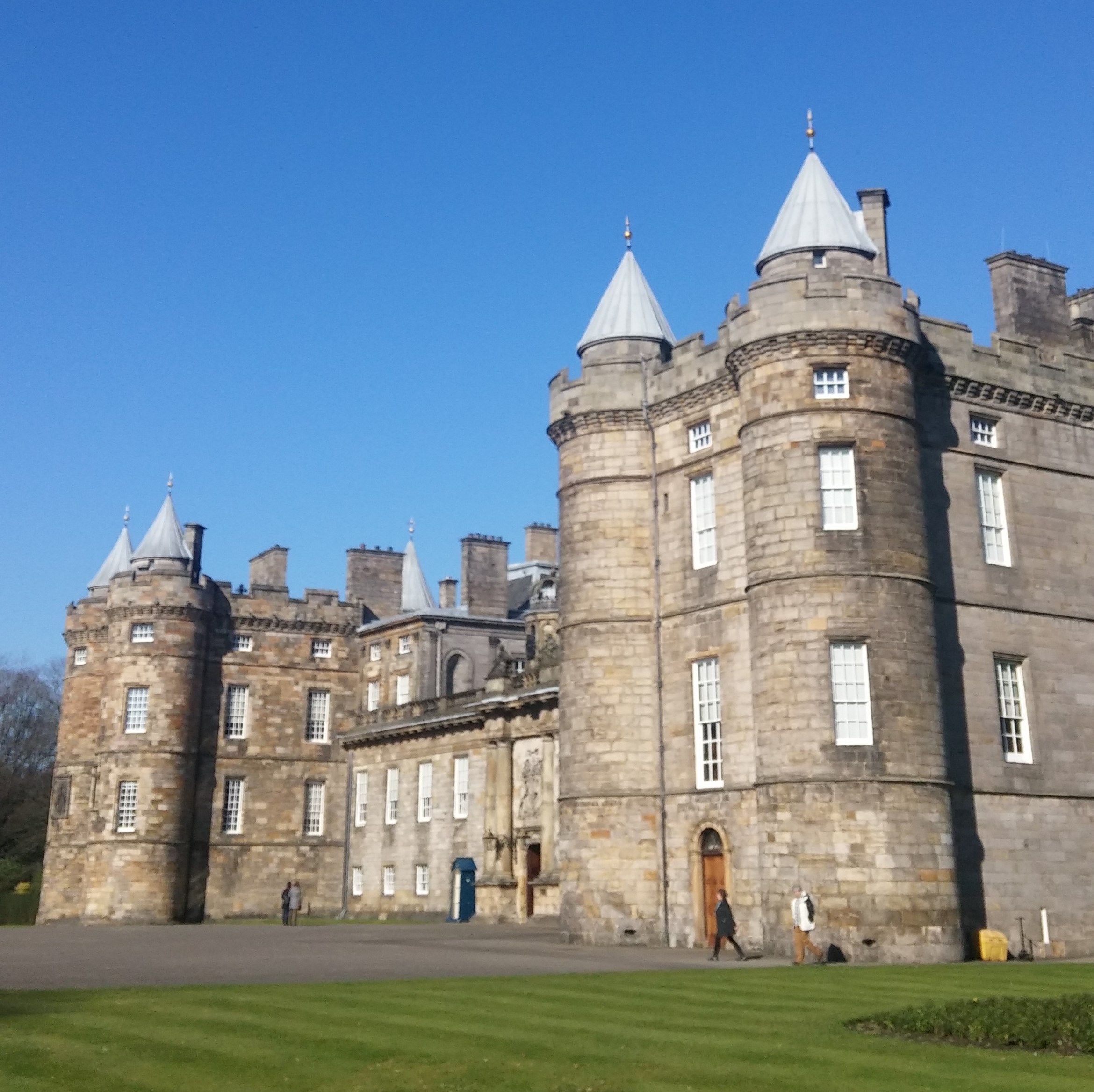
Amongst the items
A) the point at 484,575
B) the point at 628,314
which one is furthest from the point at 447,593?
the point at 628,314

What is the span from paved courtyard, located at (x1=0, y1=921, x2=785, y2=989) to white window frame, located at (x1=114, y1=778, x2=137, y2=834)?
1069 cm

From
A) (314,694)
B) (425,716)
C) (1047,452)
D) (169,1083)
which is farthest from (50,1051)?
(314,694)

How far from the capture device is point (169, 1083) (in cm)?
1012

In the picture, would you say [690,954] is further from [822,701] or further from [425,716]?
[425,716]

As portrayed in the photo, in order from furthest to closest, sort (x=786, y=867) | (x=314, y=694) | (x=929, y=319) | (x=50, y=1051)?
(x=314, y=694)
(x=929, y=319)
(x=786, y=867)
(x=50, y=1051)

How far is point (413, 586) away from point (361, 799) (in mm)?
10397

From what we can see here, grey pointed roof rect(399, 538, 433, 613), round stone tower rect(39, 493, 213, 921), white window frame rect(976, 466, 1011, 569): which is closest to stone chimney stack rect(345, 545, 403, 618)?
grey pointed roof rect(399, 538, 433, 613)

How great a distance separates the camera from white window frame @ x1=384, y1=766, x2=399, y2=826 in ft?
163

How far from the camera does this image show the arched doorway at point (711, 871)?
91.6ft

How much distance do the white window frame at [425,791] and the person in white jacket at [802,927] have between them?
84.3 ft

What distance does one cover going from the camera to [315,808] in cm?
5319

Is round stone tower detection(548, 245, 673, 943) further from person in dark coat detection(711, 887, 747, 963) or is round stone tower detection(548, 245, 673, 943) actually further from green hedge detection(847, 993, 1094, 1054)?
green hedge detection(847, 993, 1094, 1054)

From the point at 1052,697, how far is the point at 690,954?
32.8ft

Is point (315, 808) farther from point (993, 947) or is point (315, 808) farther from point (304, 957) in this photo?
point (993, 947)
